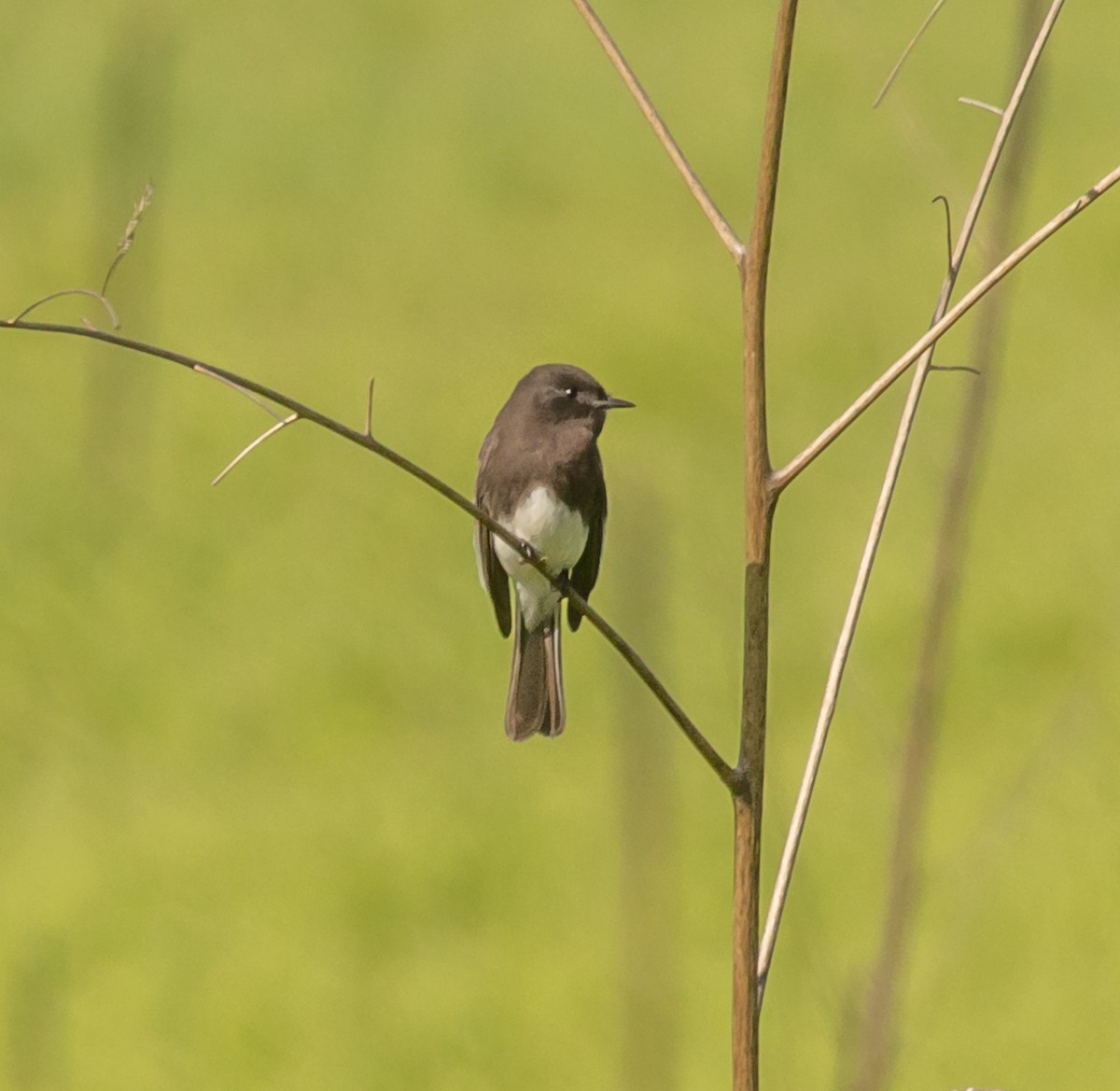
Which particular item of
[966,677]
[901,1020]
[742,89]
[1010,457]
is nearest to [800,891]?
[901,1020]

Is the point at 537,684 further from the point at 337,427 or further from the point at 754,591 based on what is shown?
the point at 337,427

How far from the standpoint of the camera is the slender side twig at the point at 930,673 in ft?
5.13

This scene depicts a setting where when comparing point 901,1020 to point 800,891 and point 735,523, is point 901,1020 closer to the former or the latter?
point 800,891

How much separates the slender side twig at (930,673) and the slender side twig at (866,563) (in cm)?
17

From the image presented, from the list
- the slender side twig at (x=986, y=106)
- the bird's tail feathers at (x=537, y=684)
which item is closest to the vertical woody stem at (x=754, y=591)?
the slender side twig at (x=986, y=106)

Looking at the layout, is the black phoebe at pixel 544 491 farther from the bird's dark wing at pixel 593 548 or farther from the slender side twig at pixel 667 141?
the slender side twig at pixel 667 141

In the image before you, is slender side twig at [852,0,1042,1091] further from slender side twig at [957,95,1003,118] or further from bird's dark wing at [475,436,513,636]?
bird's dark wing at [475,436,513,636]

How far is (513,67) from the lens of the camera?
8.62 m

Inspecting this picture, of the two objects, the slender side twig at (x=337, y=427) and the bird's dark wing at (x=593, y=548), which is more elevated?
the slender side twig at (x=337, y=427)

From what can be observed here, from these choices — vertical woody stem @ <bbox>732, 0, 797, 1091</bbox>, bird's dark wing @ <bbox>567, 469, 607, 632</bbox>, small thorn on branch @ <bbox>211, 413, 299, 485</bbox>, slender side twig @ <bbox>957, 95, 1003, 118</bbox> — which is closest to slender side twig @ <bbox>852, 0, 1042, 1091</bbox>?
slender side twig @ <bbox>957, 95, 1003, 118</bbox>

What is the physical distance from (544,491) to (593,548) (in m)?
0.24

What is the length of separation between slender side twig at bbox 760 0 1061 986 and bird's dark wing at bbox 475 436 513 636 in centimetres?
191

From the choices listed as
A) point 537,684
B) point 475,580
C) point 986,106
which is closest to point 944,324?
point 986,106

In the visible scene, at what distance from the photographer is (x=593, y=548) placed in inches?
137
